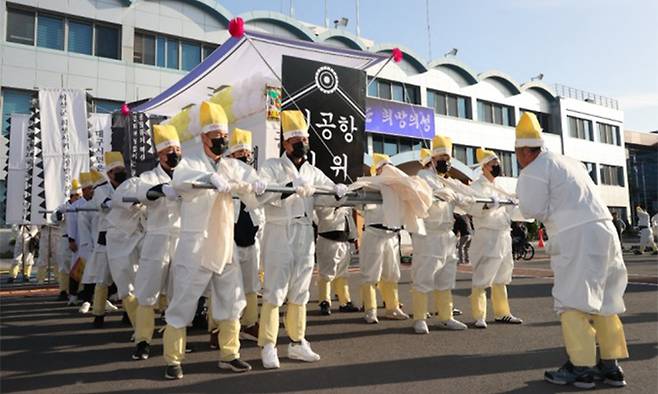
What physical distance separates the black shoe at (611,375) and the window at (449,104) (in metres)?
24.2

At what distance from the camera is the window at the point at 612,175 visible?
3662 cm

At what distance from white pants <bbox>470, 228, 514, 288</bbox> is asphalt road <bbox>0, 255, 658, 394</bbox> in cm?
60

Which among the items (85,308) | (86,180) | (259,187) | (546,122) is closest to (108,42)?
(86,180)

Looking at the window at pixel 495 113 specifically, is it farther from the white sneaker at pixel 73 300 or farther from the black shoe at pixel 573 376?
the black shoe at pixel 573 376

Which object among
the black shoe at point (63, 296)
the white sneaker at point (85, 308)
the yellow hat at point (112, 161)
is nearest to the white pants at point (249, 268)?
the yellow hat at point (112, 161)

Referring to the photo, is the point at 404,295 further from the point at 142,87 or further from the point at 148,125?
the point at 142,87

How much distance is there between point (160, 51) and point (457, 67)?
17215mm

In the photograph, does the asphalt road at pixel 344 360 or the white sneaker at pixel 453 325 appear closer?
the asphalt road at pixel 344 360

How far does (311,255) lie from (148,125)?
7.43 metres

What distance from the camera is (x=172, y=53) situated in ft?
66.2

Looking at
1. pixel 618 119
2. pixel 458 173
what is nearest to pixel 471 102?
pixel 458 173

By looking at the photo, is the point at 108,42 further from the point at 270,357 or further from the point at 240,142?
the point at 270,357

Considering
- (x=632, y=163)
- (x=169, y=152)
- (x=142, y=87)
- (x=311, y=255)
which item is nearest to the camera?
(x=311, y=255)

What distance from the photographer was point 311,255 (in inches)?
175
